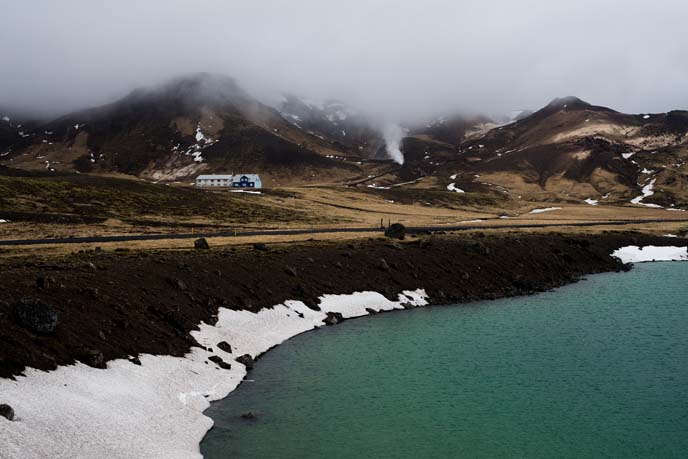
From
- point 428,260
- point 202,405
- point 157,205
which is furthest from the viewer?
point 157,205

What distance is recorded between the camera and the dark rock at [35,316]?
3725 cm

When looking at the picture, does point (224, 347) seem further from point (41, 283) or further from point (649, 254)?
point (649, 254)

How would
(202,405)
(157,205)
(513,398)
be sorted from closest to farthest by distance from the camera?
(202,405), (513,398), (157,205)

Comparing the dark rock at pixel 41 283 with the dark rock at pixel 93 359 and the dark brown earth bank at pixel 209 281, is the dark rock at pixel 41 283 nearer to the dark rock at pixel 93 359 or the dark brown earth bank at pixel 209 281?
the dark brown earth bank at pixel 209 281

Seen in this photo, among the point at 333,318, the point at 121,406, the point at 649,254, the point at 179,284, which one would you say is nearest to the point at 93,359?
the point at 121,406

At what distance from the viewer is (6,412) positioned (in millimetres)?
27188

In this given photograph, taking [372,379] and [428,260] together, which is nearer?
[372,379]

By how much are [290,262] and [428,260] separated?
23.7m

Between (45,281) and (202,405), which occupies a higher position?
(45,281)

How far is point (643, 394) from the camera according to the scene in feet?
138

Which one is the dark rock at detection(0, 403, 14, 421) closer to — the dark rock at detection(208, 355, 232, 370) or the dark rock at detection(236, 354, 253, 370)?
the dark rock at detection(208, 355, 232, 370)

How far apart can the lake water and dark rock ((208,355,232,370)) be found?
2.38 metres

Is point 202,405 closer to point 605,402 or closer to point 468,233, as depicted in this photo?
point 605,402

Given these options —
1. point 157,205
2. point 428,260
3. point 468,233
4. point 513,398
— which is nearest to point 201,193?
point 157,205
